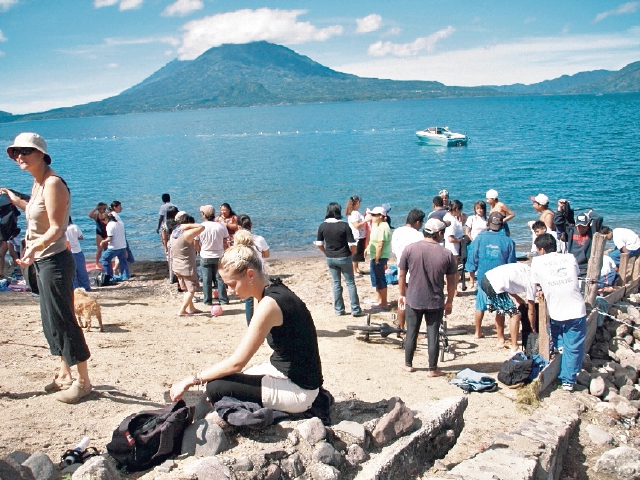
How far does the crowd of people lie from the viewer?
4.41 metres

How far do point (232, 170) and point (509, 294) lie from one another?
139ft

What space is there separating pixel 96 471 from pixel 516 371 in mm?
5159

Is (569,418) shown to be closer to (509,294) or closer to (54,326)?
(509,294)

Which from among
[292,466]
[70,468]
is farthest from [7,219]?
[292,466]

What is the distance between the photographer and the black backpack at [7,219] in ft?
43.2

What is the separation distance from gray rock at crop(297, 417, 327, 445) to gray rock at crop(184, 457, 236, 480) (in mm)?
673

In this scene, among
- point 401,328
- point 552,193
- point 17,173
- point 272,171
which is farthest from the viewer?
point 17,173

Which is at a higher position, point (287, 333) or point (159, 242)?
point (287, 333)

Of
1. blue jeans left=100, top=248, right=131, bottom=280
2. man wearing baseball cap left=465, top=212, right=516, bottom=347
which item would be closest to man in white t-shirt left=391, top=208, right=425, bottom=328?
man wearing baseball cap left=465, top=212, right=516, bottom=347

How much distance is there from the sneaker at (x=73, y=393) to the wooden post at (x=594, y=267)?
7421mm

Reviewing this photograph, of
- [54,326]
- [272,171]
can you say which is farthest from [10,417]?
[272,171]

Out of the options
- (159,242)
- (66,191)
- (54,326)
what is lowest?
(159,242)

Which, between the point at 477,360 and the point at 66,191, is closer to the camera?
the point at 66,191

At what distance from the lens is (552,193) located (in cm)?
3216
